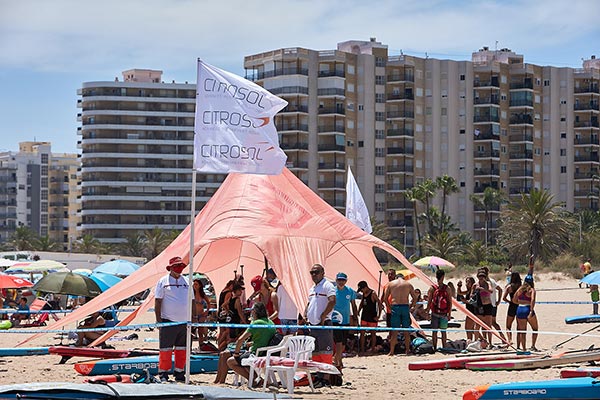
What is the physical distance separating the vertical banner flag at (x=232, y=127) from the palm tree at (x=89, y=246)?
3559 inches

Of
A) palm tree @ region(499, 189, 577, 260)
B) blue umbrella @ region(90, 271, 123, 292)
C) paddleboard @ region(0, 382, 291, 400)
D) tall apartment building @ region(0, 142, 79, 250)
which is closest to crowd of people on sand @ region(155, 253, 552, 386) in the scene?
blue umbrella @ region(90, 271, 123, 292)

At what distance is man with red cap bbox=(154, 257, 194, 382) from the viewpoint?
1377 centimetres

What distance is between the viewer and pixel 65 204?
5497 inches

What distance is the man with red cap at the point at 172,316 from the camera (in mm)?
13766

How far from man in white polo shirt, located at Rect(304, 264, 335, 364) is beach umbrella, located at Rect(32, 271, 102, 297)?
32.3ft

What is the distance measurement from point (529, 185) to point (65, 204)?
68.2m

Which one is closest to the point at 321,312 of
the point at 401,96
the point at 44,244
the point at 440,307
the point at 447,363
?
the point at 447,363

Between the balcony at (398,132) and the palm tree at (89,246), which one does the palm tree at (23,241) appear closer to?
the palm tree at (89,246)

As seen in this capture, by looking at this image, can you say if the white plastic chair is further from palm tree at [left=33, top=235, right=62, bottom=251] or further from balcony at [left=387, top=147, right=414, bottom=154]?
palm tree at [left=33, top=235, right=62, bottom=251]

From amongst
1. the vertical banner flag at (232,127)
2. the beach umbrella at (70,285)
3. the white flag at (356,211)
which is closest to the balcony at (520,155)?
the white flag at (356,211)

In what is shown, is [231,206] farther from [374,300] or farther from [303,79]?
[303,79]

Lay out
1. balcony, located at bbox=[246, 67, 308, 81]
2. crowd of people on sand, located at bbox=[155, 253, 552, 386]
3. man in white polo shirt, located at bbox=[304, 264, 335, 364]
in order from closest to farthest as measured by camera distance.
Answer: man in white polo shirt, located at bbox=[304, 264, 335, 364] → crowd of people on sand, located at bbox=[155, 253, 552, 386] → balcony, located at bbox=[246, 67, 308, 81]

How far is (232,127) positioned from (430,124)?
274 feet

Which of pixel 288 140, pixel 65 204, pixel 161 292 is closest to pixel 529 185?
pixel 288 140
